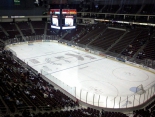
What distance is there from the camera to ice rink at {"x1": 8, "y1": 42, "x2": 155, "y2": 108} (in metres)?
15.3

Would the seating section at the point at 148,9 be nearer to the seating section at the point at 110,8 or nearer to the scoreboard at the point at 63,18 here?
the seating section at the point at 110,8

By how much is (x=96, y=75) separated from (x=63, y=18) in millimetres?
11497

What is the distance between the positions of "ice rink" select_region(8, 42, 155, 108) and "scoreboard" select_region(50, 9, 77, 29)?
519cm

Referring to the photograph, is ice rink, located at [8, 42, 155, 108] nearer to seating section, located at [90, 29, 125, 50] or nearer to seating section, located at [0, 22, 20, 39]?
seating section, located at [90, 29, 125, 50]

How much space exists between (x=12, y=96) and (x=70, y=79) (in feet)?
28.1

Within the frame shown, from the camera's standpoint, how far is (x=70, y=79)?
19.5 metres

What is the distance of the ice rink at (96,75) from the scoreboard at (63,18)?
17.0 ft

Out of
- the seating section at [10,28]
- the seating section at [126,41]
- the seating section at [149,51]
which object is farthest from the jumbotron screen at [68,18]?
the seating section at [10,28]

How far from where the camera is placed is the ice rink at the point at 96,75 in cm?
1532

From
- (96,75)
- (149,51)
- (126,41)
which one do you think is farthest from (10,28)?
(149,51)

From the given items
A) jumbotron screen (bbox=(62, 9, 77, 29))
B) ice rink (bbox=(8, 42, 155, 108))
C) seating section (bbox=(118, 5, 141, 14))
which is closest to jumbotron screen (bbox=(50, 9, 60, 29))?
jumbotron screen (bbox=(62, 9, 77, 29))

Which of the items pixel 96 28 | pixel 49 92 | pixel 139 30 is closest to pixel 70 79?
pixel 49 92

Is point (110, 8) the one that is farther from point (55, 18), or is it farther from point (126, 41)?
point (55, 18)

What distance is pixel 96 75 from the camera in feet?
69.7
